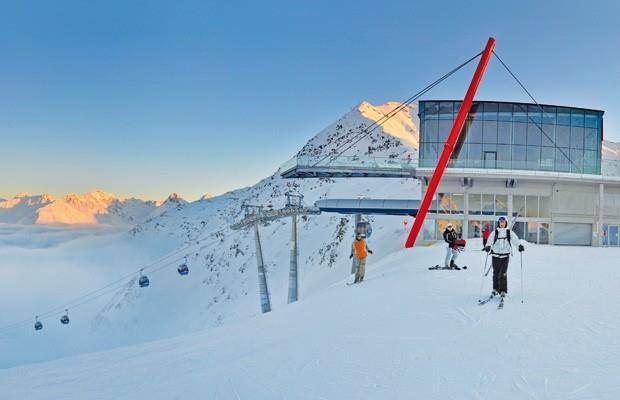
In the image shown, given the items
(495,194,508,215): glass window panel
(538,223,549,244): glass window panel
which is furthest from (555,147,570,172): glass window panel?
(495,194,508,215): glass window panel

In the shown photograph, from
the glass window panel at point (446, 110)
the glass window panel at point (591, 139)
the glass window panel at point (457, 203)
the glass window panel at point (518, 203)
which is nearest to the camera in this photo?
the glass window panel at point (457, 203)

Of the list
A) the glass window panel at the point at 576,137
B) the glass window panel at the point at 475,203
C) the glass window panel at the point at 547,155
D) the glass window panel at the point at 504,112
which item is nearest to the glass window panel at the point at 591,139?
the glass window panel at the point at 576,137

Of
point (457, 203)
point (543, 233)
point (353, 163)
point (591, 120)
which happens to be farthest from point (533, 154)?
point (353, 163)

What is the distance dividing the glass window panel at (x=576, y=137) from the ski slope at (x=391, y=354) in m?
20.7

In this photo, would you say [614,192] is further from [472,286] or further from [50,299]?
[50,299]

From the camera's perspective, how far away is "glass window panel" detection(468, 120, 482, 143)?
30.0m

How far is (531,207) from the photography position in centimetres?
2945

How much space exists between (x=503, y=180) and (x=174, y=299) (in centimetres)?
4532

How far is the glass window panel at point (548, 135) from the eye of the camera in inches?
1202

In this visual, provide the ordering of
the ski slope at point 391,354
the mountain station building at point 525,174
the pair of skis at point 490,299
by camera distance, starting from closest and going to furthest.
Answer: the ski slope at point 391,354 → the pair of skis at point 490,299 → the mountain station building at point 525,174

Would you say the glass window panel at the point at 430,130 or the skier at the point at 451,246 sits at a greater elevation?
the glass window panel at the point at 430,130

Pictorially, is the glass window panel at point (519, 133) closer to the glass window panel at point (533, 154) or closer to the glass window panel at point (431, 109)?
the glass window panel at point (533, 154)

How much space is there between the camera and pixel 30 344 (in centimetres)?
6950

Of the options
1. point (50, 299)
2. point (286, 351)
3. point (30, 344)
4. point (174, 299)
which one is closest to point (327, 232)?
point (174, 299)
